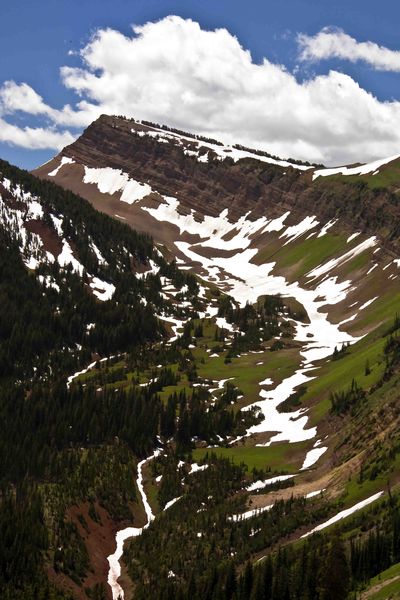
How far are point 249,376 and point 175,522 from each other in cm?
7308

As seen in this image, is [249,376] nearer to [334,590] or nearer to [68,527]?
[68,527]

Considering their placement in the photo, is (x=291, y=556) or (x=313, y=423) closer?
(x=291, y=556)

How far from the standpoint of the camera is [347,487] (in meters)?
78.2

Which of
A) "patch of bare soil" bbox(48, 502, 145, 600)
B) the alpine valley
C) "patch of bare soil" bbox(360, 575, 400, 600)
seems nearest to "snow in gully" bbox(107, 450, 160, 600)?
the alpine valley

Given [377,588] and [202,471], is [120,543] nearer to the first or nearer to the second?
[202,471]

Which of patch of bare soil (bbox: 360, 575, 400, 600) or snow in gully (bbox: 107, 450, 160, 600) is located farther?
snow in gully (bbox: 107, 450, 160, 600)

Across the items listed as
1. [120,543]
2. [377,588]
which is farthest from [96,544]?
[377,588]

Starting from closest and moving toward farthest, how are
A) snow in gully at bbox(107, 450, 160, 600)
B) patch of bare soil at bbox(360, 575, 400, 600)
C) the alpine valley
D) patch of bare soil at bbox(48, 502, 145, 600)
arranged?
1. patch of bare soil at bbox(360, 575, 400, 600)
2. the alpine valley
3. patch of bare soil at bbox(48, 502, 145, 600)
4. snow in gully at bbox(107, 450, 160, 600)

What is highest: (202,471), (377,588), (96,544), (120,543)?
(377,588)

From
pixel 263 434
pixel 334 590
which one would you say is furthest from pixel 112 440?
pixel 334 590

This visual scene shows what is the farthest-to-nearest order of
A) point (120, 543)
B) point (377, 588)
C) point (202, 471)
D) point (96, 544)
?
point (202, 471)
point (120, 543)
point (96, 544)
point (377, 588)

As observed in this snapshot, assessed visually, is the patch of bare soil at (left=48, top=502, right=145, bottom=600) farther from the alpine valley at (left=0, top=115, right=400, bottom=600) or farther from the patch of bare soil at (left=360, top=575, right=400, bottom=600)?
the patch of bare soil at (left=360, top=575, right=400, bottom=600)

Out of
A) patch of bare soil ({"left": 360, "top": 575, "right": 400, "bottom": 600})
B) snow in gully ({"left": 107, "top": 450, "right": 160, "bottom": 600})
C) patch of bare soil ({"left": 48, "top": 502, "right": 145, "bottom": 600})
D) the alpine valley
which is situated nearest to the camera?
patch of bare soil ({"left": 360, "top": 575, "right": 400, "bottom": 600})

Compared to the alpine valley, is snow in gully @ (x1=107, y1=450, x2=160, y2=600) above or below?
below
